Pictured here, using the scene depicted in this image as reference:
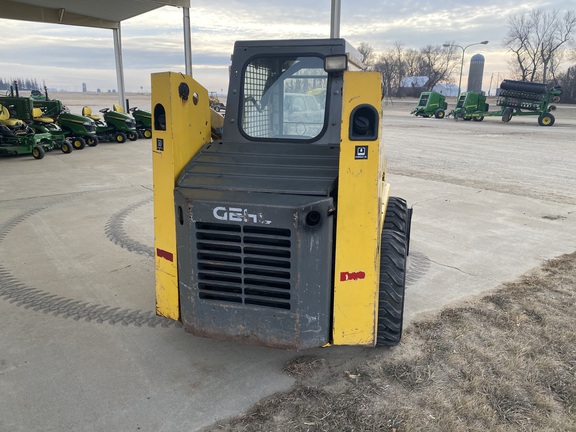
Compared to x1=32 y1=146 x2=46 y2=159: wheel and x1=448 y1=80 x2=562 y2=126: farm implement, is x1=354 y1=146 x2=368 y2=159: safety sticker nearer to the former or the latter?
x1=32 y1=146 x2=46 y2=159: wheel

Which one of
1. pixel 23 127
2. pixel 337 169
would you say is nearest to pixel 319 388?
pixel 337 169

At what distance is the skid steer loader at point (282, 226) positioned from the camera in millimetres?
2689

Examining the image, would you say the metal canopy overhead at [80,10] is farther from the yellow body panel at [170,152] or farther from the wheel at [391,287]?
the wheel at [391,287]

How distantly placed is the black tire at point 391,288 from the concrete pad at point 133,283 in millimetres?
344

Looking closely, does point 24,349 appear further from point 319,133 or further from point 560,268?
point 560,268

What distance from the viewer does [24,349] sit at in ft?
11.1

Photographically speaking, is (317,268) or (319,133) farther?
(319,133)

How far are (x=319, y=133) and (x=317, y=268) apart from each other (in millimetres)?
1133

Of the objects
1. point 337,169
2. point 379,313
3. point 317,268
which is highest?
point 337,169

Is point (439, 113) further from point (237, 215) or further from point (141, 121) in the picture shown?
point (237, 215)

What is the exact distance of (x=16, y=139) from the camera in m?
12.9

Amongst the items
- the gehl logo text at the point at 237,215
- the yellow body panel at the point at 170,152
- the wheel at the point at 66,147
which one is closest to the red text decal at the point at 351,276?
the gehl logo text at the point at 237,215

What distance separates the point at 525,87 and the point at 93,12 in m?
23.8

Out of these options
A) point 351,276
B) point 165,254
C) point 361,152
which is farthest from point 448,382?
point 165,254
